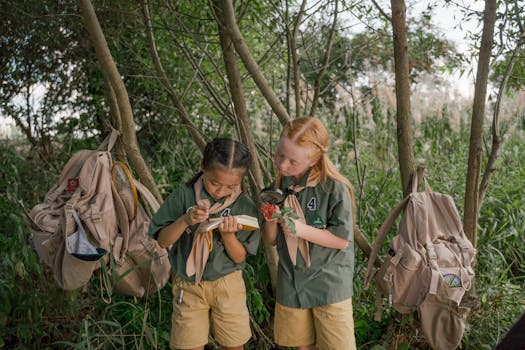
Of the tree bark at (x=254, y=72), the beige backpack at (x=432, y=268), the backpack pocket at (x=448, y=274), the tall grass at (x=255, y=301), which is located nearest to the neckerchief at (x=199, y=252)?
the tall grass at (x=255, y=301)

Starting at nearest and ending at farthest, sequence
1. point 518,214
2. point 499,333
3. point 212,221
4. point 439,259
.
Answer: point 212,221, point 439,259, point 499,333, point 518,214

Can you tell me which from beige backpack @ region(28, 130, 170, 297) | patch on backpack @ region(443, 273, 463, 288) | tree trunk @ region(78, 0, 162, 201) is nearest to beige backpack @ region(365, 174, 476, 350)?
patch on backpack @ region(443, 273, 463, 288)

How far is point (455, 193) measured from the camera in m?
4.18

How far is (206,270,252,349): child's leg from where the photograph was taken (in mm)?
2508

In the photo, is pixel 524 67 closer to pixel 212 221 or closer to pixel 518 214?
pixel 518 214

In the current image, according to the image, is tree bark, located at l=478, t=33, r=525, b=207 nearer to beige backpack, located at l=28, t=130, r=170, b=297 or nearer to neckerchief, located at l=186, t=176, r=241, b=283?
neckerchief, located at l=186, t=176, r=241, b=283

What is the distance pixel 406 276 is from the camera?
8.10ft

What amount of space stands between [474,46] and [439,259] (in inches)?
59.0

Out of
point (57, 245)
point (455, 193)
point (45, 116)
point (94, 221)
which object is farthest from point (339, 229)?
point (45, 116)

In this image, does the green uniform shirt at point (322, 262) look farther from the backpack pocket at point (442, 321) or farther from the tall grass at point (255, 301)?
the tall grass at point (255, 301)

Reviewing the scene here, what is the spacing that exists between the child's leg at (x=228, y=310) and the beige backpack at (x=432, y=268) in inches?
28.5

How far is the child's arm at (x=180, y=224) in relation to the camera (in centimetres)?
218

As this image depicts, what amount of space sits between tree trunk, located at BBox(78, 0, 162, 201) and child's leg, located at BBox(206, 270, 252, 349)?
0.88m

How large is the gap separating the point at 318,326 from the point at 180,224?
0.80 m
